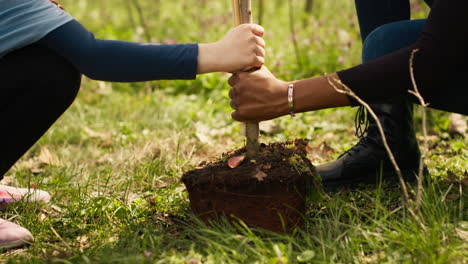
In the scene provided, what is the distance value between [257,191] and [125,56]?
2.03ft

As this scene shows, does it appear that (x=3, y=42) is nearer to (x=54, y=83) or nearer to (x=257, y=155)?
(x=54, y=83)

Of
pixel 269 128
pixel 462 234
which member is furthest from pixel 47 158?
pixel 462 234

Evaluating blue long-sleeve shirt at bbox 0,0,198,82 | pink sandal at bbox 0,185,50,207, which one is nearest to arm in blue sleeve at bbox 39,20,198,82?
blue long-sleeve shirt at bbox 0,0,198,82

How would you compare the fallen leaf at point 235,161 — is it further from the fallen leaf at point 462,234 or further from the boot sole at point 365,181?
the fallen leaf at point 462,234

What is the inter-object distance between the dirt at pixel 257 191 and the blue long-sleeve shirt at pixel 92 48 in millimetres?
350

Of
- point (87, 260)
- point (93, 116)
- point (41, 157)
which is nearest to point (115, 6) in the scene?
point (93, 116)

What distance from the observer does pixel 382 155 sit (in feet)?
7.32

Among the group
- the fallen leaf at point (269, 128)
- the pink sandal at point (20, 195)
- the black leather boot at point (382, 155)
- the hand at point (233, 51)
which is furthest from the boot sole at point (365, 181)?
the pink sandal at point (20, 195)

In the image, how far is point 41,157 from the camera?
9.41 feet

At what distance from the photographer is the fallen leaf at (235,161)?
173cm

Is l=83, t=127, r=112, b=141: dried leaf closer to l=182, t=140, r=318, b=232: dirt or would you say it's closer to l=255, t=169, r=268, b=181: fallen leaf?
l=182, t=140, r=318, b=232: dirt

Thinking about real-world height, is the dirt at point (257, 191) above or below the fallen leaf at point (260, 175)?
below

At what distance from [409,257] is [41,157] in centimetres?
213

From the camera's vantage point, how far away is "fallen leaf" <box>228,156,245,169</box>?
1734 millimetres
